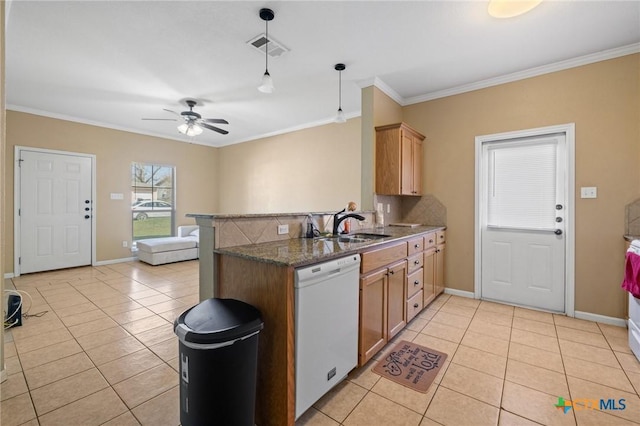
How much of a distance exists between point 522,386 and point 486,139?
108 inches

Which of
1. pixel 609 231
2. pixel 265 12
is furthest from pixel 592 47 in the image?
pixel 265 12

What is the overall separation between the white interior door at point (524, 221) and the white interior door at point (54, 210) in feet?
22.3

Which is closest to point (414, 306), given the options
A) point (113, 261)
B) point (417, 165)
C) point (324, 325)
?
point (324, 325)

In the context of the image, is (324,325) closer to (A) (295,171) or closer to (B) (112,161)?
(A) (295,171)

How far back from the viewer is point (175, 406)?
5.60 ft

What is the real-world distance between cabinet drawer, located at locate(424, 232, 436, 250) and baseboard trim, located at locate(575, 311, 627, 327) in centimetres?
162

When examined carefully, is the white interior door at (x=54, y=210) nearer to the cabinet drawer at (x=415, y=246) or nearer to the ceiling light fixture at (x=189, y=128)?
the ceiling light fixture at (x=189, y=128)

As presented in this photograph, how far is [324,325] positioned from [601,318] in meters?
3.18

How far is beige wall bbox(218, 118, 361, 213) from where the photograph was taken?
5.21 metres

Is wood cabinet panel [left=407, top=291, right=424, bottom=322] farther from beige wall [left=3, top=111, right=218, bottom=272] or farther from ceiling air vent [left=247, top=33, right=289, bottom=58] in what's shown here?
beige wall [left=3, top=111, right=218, bottom=272]

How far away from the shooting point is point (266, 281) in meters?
1.57

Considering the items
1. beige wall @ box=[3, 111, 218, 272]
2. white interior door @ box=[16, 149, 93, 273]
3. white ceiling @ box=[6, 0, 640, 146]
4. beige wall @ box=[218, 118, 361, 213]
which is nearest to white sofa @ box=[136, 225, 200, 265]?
beige wall @ box=[3, 111, 218, 272]

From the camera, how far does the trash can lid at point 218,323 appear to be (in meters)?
1.24

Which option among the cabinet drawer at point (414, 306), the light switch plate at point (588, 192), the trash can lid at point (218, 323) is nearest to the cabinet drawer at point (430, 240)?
the cabinet drawer at point (414, 306)
